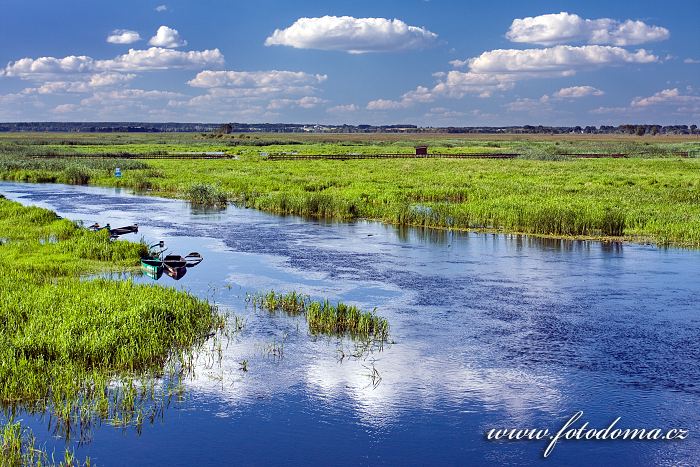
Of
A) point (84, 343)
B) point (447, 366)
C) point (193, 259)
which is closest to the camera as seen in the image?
point (84, 343)

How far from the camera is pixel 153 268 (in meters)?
27.3

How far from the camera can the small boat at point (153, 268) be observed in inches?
1072

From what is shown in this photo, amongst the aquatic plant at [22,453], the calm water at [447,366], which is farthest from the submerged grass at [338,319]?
the aquatic plant at [22,453]

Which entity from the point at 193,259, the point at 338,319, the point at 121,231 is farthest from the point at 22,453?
the point at 121,231

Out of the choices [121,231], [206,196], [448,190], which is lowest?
[121,231]

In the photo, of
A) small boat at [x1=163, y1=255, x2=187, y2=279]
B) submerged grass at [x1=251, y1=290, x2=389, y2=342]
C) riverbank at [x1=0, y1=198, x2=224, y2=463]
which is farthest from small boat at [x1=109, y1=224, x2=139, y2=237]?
submerged grass at [x1=251, y1=290, x2=389, y2=342]

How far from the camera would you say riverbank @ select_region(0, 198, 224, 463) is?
14.9 m

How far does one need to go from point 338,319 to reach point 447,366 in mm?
4328

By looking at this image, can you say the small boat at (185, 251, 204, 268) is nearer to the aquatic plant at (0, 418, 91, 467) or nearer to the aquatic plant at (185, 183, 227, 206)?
the aquatic plant at (0, 418, 91, 467)

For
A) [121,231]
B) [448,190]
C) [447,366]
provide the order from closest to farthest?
1. [447,366]
2. [121,231]
3. [448,190]

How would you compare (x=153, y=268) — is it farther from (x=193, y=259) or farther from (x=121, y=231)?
(x=121, y=231)

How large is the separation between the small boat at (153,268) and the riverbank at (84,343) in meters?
1.78

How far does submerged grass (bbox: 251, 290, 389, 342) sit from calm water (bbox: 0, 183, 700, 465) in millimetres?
514

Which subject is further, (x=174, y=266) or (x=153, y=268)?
(x=174, y=266)
